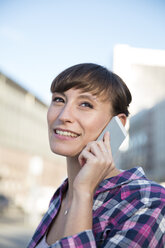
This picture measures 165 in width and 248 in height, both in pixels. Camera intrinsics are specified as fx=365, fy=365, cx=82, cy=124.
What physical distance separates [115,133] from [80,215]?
0.56 metres

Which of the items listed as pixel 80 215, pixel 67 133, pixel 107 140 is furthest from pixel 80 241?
pixel 67 133

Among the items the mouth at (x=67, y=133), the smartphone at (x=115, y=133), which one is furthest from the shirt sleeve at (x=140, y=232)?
the mouth at (x=67, y=133)

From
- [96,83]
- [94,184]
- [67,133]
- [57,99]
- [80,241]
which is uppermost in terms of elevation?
[96,83]

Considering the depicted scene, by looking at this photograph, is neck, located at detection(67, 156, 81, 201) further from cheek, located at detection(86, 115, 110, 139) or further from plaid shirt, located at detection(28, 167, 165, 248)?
plaid shirt, located at detection(28, 167, 165, 248)

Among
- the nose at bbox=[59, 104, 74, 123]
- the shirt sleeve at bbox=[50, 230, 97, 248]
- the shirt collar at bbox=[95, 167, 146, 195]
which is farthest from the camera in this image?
the nose at bbox=[59, 104, 74, 123]

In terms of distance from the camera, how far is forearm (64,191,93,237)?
1.39 meters

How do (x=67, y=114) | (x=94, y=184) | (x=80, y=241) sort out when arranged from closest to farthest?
(x=80, y=241) → (x=94, y=184) → (x=67, y=114)

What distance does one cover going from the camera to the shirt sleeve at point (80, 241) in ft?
4.37

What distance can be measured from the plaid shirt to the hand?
12 centimetres

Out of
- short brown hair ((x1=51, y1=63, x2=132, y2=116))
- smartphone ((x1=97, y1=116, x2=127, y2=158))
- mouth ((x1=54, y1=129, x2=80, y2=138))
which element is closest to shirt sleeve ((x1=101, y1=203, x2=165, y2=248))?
smartphone ((x1=97, y1=116, x2=127, y2=158))

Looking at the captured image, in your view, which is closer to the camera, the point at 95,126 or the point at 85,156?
the point at 85,156

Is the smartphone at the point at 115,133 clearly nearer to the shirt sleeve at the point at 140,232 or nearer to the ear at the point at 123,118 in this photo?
the ear at the point at 123,118

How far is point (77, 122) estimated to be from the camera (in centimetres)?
183

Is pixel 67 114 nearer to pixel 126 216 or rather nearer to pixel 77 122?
pixel 77 122
